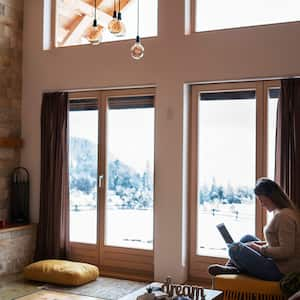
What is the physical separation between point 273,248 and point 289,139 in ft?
4.03

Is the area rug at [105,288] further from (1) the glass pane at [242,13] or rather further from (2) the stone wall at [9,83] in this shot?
(1) the glass pane at [242,13]

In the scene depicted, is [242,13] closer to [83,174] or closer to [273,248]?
[273,248]

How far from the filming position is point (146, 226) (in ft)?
18.1

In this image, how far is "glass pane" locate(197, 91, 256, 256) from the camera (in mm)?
5008

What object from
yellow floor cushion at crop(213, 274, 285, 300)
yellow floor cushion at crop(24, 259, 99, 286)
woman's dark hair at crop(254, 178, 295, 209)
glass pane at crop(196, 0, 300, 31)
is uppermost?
glass pane at crop(196, 0, 300, 31)

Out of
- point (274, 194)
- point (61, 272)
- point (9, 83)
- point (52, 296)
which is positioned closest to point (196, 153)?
point (274, 194)

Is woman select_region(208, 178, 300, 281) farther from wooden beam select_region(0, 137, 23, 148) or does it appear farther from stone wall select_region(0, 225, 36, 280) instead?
wooden beam select_region(0, 137, 23, 148)

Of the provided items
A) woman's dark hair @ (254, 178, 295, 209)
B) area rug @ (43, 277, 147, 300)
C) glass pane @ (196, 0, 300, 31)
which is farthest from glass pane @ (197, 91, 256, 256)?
woman's dark hair @ (254, 178, 295, 209)

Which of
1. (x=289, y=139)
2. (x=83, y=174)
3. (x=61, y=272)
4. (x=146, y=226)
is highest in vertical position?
(x=289, y=139)

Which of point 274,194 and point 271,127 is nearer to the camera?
point 274,194

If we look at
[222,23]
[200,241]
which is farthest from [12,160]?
[222,23]

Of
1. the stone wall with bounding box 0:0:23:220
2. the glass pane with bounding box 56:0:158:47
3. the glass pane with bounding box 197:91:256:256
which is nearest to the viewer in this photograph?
the glass pane with bounding box 197:91:256:256

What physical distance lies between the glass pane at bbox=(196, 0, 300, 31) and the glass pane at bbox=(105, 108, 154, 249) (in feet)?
3.88

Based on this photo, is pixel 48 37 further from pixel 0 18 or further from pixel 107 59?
pixel 107 59
